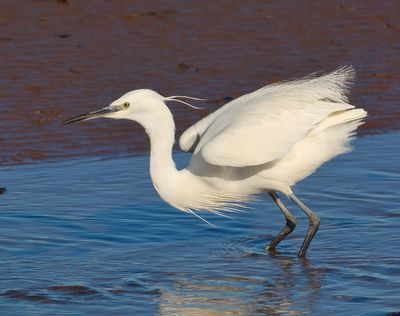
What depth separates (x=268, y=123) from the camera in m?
7.41

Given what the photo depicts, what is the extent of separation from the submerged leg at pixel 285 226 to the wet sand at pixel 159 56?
235 cm

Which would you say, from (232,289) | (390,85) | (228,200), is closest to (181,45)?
(390,85)

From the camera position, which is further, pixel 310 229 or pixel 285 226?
pixel 285 226

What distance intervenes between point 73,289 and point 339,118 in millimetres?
2012

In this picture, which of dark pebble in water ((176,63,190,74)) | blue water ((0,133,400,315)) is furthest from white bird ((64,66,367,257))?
dark pebble in water ((176,63,190,74))

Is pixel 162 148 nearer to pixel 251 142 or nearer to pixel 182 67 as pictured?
pixel 251 142

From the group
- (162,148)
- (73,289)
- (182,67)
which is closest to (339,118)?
(162,148)

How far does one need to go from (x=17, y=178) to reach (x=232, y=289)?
117 inches

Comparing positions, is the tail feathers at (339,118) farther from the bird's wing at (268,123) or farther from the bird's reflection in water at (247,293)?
the bird's reflection in water at (247,293)

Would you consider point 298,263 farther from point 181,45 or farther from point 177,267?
point 181,45

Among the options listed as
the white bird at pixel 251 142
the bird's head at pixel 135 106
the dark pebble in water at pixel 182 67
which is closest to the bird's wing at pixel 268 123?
the white bird at pixel 251 142

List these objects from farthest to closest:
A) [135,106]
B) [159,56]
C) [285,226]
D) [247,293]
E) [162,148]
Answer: [159,56] < [285,226] < [162,148] < [135,106] < [247,293]

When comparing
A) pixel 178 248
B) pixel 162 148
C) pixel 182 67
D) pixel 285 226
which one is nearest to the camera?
pixel 162 148

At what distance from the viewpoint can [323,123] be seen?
736 centimetres
